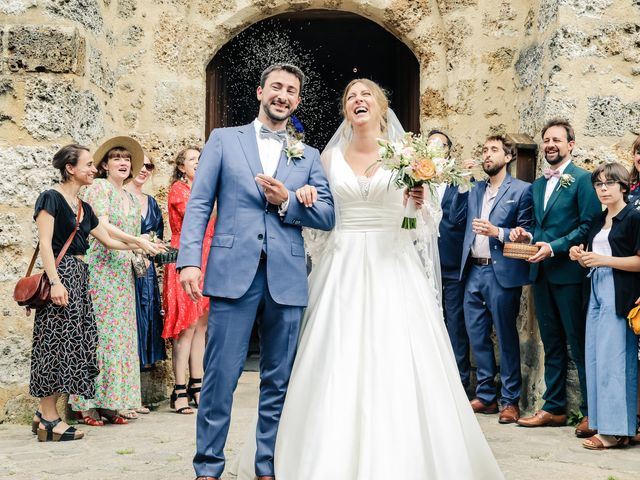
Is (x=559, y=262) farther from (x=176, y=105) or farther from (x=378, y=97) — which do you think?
(x=176, y=105)

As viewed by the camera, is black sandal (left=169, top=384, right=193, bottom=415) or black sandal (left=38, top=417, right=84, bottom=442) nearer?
black sandal (left=38, top=417, right=84, bottom=442)

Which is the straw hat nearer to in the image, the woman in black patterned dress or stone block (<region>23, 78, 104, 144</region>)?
stone block (<region>23, 78, 104, 144</region>)

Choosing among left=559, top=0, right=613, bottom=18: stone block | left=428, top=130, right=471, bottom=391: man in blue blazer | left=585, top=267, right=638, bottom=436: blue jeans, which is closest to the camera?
left=585, top=267, right=638, bottom=436: blue jeans

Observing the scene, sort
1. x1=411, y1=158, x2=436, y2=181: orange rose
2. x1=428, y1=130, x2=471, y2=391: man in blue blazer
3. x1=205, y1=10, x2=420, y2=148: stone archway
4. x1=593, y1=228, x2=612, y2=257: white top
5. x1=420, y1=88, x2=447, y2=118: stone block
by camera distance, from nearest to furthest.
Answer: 1. x1=411, y1=158, x2=436, y2=181: orange rose
2. x1=593, y1=228, x2=612, y2=257: white top
3. x1=428, y1=130, x2=471, y2=391: man in blue blazer
4. x1=420, y1=88, x2=447, y2=118: stone block
5. x1=205, y1=10, x2=420, y2=148: stone archway

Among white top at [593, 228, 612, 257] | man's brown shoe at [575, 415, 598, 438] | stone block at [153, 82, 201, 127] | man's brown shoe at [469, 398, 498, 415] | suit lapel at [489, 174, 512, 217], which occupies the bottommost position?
man's brown shoe at [469, 398, 498, 415]

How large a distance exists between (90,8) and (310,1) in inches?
74.3

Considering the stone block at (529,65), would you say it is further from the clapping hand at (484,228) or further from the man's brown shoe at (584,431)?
the man's brown shoe at (584,431)

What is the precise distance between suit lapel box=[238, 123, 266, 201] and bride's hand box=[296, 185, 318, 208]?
167 millimetres

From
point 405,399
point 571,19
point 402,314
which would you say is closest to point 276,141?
point 402,314

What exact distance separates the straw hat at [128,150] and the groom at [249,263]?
2.11 m

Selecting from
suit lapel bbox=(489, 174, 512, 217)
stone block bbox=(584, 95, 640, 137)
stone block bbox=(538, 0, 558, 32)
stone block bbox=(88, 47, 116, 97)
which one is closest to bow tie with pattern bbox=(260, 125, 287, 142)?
suit lapel bbox=(489, 174, 512, 217)

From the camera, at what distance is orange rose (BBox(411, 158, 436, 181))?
3822 mm

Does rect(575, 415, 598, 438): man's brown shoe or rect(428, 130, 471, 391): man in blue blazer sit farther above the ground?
rect(428, 130, 471, 391): man in blue blazer

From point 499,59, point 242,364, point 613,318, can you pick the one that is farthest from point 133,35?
point 613,318
